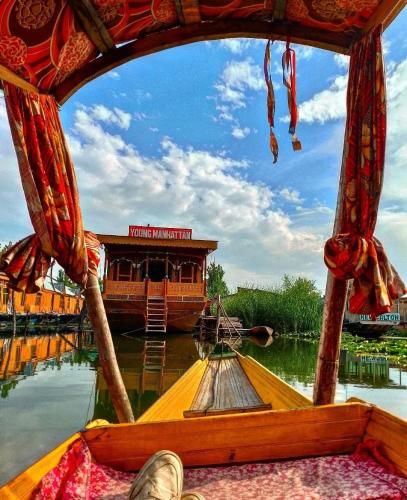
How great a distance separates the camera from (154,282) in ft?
58.1

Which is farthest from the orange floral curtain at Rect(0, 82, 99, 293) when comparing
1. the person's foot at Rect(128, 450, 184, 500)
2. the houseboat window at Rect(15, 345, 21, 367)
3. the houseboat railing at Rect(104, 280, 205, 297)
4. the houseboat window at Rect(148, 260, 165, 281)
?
the houseboat window at Rect(148, 260, 165, 281)

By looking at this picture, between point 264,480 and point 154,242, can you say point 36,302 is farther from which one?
point 264,480

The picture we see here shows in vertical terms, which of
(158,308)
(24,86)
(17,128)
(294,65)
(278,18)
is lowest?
(158,308)

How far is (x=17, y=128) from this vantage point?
7.54 feet

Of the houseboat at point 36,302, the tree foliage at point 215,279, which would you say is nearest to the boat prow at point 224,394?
the houseboat at point 36,302

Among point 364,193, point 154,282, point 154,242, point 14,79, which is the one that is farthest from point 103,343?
point 154,242

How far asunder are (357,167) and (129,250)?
17.7 meters

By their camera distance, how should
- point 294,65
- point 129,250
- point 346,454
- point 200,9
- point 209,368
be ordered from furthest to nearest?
point 129,250 → point 209,368 → point 294,65 → point 200,9 → point 346,454

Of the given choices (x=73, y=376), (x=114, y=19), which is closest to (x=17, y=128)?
(x=114, y=19)

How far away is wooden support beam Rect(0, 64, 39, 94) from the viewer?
Answer: 83.8 inches

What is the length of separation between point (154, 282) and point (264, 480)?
51.5ft

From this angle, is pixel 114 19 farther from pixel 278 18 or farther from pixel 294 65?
pixel 294 65

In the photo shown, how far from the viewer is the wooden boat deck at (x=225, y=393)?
14.2 feet

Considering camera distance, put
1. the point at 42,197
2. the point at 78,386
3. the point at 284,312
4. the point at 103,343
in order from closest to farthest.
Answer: the point at 42,197
the point at 103,343
the point at 78,386
the point at 284,312
